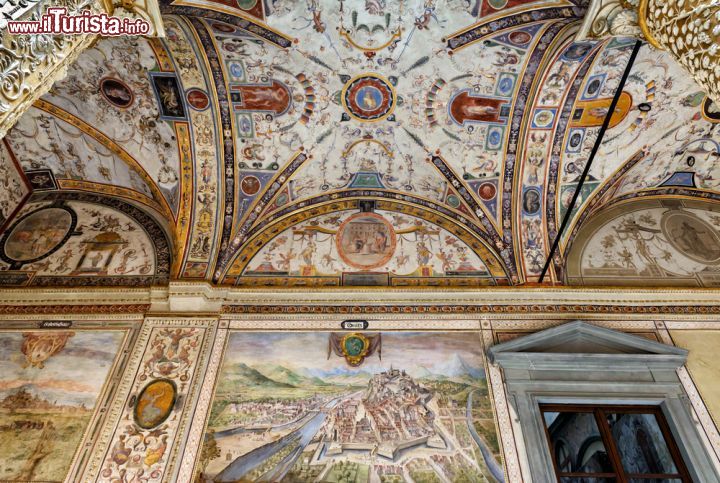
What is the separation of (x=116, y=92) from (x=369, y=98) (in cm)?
417

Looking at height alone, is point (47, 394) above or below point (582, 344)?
below

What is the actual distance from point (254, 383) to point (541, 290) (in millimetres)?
4855

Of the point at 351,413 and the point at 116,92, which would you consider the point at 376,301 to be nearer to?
the point at 351,413

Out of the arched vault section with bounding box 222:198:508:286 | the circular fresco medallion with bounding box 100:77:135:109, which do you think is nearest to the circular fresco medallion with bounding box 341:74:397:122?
the arched vault section with bounding box 222:198:508:286

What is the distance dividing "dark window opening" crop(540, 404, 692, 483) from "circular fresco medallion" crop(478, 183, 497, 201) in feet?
12.1

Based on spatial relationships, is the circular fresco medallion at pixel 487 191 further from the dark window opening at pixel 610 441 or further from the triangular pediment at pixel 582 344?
the dark window opening at pixel 610 441

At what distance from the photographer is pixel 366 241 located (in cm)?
870

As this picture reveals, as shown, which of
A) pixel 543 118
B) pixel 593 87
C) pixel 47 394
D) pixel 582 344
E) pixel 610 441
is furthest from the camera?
pixel 543 118

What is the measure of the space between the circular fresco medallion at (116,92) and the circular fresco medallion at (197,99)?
38.9 inches

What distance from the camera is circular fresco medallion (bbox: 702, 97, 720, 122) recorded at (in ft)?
26.0

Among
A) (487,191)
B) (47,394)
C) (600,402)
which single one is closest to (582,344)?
(600,402)

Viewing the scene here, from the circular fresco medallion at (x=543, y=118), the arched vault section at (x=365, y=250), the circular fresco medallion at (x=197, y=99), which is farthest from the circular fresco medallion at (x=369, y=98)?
the circular fresco medallion at (x=543, y=118)

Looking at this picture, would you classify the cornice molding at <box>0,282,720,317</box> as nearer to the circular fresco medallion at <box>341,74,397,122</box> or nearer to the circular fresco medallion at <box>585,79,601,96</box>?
the circular fresco medallion at <box>341,74,397,122</box>

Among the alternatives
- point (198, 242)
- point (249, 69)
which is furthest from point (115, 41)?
point (198, 242)
